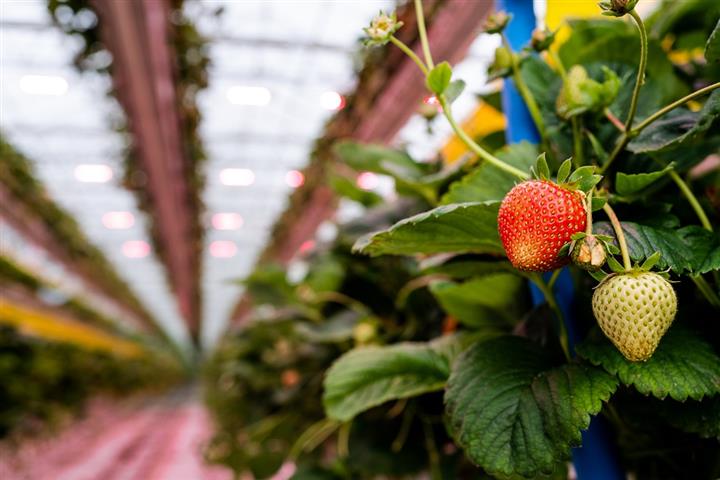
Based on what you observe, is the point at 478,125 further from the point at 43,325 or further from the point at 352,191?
the point at 43,325

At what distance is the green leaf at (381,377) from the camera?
71 centimetres

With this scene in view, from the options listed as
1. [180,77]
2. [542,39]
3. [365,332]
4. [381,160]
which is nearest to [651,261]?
[542,39]

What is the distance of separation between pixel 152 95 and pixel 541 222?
297 cm

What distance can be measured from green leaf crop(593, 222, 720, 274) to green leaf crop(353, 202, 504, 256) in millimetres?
95

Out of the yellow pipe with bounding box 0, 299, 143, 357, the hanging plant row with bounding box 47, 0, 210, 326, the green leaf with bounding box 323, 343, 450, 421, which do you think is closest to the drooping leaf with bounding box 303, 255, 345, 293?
the green leaf with bounding box 323, 343, 450, 421

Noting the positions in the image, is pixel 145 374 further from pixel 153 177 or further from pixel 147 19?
pixel 147 19

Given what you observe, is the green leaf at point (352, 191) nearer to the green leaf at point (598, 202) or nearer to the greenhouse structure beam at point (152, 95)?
the green leaf at point (598, 202)

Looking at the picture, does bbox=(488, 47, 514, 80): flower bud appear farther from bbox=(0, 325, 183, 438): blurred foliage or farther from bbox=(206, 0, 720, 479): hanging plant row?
bbox=(0, 325, 183, 438): blurred foliage

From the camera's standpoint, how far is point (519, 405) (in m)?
0.52

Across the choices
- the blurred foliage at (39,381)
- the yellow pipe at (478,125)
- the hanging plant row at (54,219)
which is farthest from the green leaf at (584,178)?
the hanging plant row at (54,219)

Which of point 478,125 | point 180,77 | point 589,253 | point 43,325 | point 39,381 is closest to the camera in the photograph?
point 589,253

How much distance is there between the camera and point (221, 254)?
1407 cm

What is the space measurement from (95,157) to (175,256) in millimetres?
1705

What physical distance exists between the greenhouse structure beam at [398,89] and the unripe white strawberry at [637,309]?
0.96m
